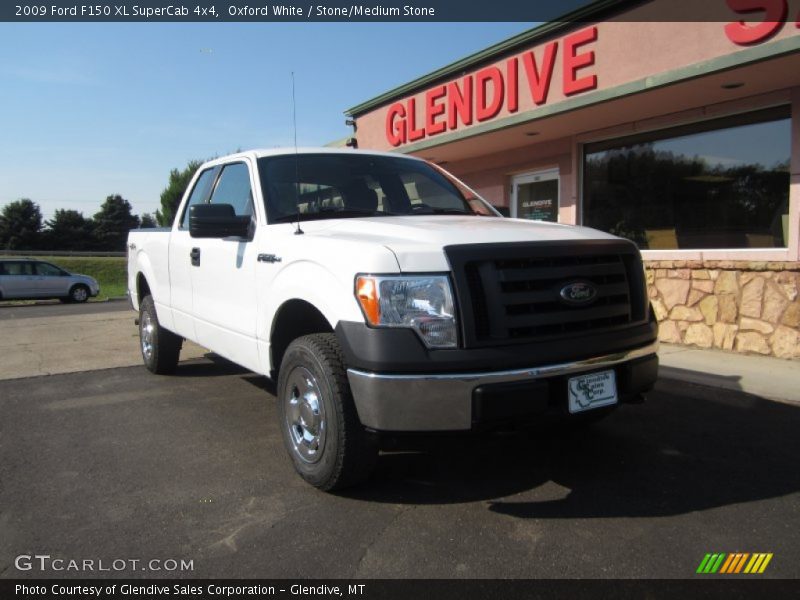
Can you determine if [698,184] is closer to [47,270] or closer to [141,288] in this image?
[141,288]

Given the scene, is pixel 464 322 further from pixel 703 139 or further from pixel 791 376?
pixel 703 139

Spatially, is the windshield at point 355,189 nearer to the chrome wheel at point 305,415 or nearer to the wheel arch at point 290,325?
the wheel arch at point 290,325

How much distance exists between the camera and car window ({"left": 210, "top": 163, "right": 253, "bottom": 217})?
4.31 meters

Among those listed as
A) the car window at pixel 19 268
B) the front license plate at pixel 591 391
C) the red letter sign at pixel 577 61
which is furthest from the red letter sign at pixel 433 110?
the car window at pixel 19 268

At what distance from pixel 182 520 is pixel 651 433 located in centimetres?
310

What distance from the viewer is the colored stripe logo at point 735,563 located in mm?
2490

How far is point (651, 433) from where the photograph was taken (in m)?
4.23

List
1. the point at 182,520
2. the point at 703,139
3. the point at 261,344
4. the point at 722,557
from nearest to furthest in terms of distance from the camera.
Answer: the point at 722,557, the point at 182,520, the point at 261,344, the point at 703,139

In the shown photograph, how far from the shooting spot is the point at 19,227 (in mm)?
76250

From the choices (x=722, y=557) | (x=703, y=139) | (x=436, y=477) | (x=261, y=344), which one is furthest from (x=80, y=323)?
(x=722, y=557)

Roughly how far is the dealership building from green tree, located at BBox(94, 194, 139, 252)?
8509 cm

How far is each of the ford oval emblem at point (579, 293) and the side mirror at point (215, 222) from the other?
2.06 meters

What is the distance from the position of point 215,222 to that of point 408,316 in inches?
64.2
